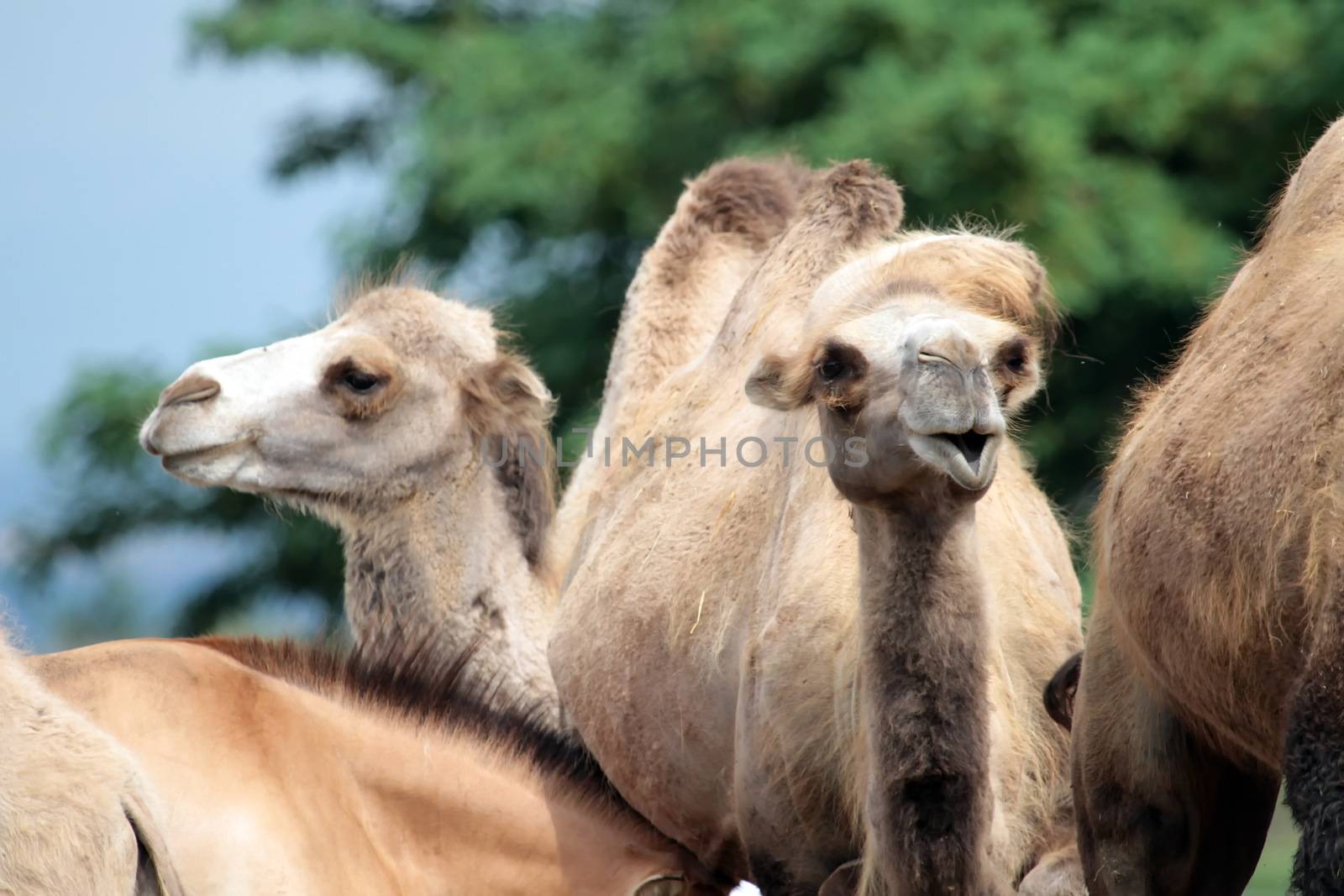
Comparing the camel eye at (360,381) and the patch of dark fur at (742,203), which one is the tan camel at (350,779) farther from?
the patch of dark fur at (742,203)

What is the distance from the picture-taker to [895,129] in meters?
8.99

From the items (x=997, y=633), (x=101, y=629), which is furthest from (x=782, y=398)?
(x=101, y=629)

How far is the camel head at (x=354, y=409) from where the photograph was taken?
5.27 metres

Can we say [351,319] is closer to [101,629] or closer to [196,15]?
[196,15]

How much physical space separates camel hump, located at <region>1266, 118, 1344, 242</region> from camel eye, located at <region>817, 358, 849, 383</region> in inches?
29.9

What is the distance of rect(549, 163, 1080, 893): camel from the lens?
3121 millimetres

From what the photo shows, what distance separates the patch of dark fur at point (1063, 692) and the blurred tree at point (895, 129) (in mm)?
5326

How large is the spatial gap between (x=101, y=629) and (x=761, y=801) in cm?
2117

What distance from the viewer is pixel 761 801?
367cm

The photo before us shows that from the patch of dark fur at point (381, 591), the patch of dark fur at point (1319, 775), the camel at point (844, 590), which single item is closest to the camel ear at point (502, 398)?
the patch of dark fur at point (381, 591)

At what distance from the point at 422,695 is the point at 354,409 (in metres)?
1.36

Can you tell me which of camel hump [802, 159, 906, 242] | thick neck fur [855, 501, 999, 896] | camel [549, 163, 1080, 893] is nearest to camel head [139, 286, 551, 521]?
camel [549, 163, 1080, 893]

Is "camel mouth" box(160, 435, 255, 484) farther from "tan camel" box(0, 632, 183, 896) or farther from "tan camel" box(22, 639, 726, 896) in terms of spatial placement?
"tan camel" box(0, 632, 183, 896)

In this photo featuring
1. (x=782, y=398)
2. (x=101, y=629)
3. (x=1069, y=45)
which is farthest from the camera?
(x=101, y=629)
